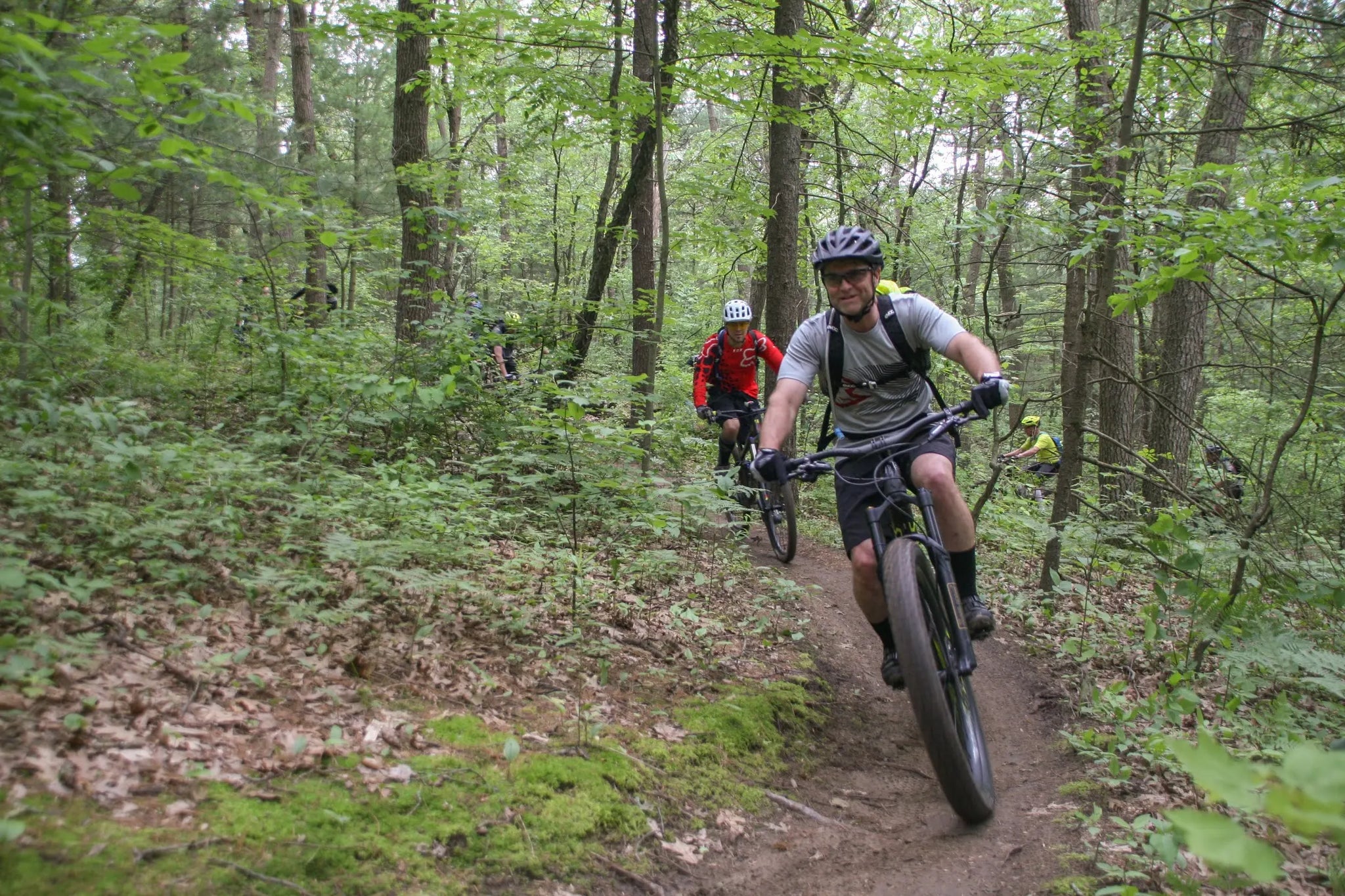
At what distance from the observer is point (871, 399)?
4590 mm

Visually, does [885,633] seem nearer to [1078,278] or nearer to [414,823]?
[414,823]

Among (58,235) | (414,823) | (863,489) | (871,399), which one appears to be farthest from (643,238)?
(414,823)

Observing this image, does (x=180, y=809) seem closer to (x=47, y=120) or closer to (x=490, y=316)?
(x=47, y=120)

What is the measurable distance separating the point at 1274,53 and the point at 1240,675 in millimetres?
7236

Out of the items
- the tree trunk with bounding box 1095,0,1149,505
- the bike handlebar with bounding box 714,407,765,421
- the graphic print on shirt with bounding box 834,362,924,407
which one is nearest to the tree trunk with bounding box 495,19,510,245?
the bike handlebar with bounding box 714,407,765,421

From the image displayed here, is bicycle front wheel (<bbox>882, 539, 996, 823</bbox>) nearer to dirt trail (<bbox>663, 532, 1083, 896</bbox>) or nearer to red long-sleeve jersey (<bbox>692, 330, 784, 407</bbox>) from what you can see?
dirt trail (<bbox>663, 532, 1083, 896</bbox>)

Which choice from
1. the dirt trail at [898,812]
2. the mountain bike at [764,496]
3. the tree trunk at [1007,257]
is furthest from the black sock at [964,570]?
the tree trunk at [1007,257]

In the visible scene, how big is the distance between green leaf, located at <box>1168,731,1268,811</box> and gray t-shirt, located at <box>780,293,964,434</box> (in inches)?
130

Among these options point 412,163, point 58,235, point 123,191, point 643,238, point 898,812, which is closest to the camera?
point 123,191

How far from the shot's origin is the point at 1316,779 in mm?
1232

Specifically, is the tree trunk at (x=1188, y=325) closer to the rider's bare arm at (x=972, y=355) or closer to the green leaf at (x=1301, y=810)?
the rider's bare arm at (x=972, y=355)

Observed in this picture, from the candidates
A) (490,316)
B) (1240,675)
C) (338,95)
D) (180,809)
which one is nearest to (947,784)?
(1240,675)

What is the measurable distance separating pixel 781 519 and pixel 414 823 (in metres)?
5.88

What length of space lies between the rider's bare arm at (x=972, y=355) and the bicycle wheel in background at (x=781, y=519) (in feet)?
12.7
